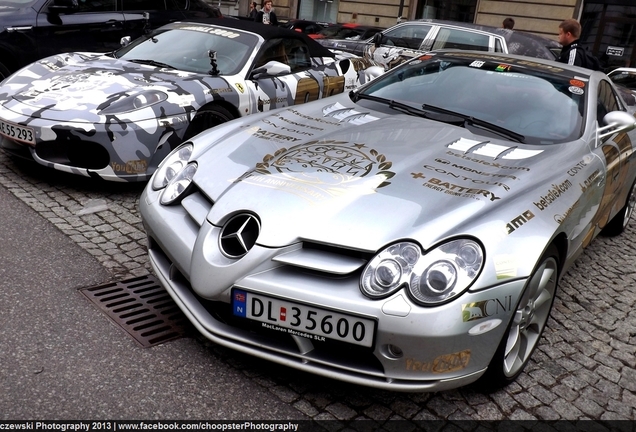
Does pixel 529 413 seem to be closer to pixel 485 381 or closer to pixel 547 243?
pixel 485 381

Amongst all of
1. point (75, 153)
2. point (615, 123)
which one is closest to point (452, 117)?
point (615, 123)

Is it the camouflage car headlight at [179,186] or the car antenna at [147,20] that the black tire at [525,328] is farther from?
the car antenna at [147,20]

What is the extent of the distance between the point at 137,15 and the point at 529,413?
694 centimetres

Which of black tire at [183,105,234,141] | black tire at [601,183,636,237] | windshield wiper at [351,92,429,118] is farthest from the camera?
black tire at [601,183,636,237]

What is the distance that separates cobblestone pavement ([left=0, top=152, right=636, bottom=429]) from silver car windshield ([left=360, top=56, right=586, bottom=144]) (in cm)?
113

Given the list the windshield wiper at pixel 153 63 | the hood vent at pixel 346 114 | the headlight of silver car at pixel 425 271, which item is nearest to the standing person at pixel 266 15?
the windshield wiper at pixel 153 63

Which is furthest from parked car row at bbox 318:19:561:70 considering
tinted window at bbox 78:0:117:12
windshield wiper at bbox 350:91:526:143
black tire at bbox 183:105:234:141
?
windshield wiper at bbox 350:91:526:143

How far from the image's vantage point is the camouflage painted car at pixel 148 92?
4.52 metres

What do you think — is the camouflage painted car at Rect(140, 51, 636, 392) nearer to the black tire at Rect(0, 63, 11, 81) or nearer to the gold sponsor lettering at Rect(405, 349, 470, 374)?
the gold sponsor lettering at Rect(405, 349, 470, 374)

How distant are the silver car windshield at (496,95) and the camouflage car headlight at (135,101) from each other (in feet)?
5.17

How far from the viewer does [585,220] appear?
341 centimetres

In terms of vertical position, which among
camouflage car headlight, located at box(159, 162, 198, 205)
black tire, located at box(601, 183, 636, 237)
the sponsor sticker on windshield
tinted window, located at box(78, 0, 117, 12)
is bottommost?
black tire, located at box(601, 183, 636, 237)

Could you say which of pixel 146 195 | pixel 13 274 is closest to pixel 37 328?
pixel 13 274

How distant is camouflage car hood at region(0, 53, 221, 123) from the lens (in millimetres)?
4574
